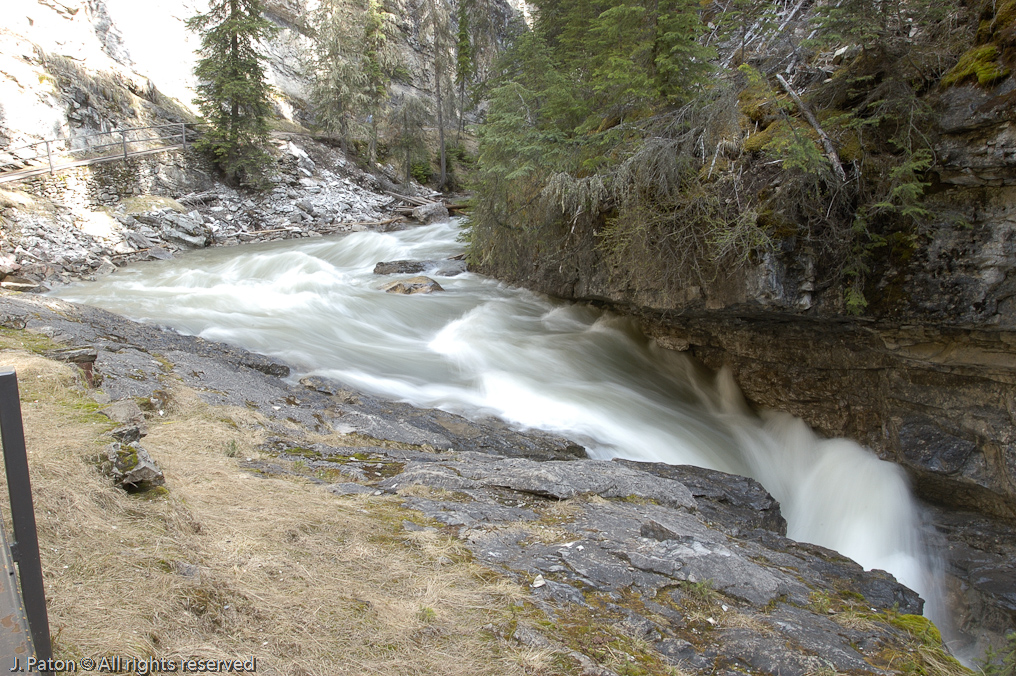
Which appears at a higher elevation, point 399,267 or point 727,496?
point 399,267

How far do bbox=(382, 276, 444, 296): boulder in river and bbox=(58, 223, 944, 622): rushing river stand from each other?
1.37ft

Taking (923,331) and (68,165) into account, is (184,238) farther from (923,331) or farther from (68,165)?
(923,331)

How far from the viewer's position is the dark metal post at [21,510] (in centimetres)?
178

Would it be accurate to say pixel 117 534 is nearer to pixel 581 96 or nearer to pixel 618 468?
pixel 618 468

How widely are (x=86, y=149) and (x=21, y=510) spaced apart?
Answer: 75.3 ft

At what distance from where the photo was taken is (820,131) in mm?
7016

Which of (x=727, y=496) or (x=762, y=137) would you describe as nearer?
(x=727, y=496)

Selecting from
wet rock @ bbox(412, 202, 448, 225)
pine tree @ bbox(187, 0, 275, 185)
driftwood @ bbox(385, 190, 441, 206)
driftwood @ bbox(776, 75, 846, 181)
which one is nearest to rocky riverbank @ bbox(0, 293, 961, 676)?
driftwood @ bbox(776, 75, 846, 181)

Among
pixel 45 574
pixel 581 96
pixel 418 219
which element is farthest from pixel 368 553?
pixel 418 219

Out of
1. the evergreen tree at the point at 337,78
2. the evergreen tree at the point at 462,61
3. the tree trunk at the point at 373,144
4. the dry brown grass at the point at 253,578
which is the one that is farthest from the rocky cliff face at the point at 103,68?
the dry brown grass at the point at 253,578

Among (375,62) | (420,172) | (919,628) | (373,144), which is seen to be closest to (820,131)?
(919,628)

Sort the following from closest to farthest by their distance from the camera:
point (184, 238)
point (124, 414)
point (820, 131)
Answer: point (124, 414) → point (820, 131) → point (184, 238)

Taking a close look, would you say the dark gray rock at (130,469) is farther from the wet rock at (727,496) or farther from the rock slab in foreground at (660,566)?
the wet rock at (727,496)

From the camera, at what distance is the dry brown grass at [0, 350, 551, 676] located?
8.37ft
